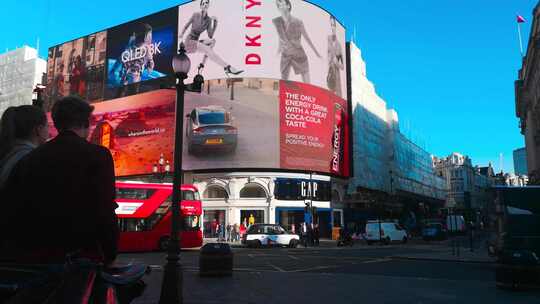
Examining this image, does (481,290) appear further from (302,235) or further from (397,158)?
(397,158)

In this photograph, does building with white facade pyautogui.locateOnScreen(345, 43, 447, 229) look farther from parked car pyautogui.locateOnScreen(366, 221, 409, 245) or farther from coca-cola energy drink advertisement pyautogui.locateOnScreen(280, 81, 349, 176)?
parked car pyautogui.locateOnScreen(366, 221, 409, 245)

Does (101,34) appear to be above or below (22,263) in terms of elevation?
above

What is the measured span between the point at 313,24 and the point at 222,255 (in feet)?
135

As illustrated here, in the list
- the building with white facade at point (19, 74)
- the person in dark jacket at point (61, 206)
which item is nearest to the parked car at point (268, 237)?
the person in dark jacket at point (61, 206)

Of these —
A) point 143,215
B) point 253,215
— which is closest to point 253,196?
point 253,215

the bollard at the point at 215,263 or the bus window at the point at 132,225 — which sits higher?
the bus window at the point at 132,225

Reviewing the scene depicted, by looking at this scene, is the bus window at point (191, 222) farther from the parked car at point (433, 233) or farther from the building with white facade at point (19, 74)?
the building with white facade at point (19, 74)

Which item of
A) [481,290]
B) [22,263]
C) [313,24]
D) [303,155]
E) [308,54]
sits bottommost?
[481,290]

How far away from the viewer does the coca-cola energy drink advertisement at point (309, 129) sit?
4619 centimetres

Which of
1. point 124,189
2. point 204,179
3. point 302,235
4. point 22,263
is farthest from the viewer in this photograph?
point 204,179

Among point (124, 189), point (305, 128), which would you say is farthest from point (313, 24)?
point (124, 189)

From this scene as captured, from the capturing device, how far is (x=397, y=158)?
76500 mm

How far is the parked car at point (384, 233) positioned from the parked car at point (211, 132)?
16.7 m

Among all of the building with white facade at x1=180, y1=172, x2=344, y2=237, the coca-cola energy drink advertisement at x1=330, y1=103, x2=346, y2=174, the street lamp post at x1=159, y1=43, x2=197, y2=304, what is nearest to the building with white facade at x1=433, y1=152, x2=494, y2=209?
the coca-cola energy drink advertisement at x1=330, y1=103, x2=346, y2=174
